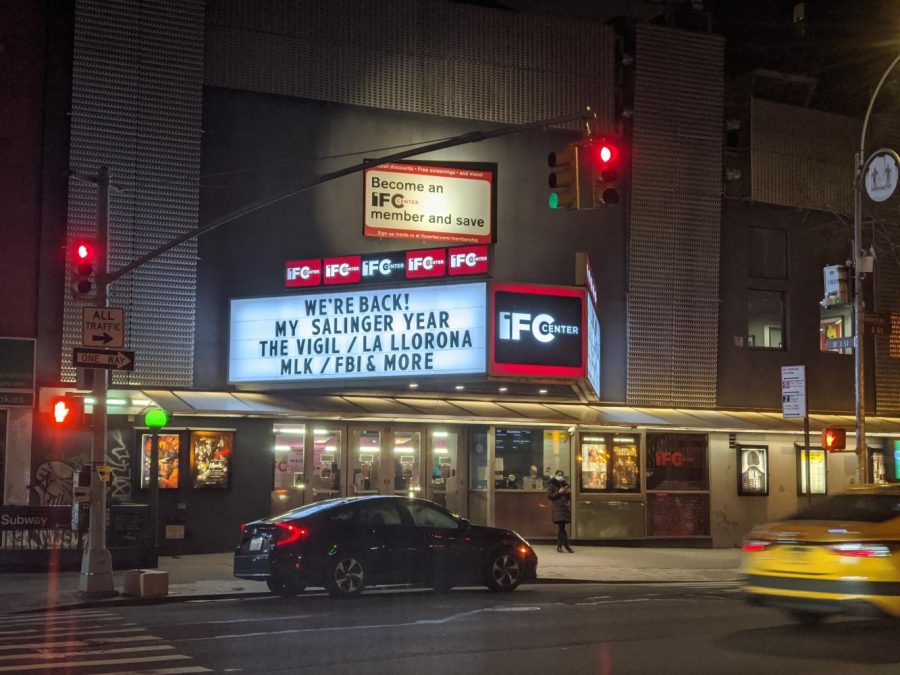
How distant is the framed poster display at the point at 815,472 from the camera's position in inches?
1186

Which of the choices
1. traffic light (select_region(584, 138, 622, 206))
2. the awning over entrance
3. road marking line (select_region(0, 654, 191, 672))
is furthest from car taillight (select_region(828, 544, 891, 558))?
the awning over entrance

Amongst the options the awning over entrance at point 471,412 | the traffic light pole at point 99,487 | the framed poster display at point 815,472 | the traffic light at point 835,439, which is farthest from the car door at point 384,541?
the framed poster display at point 815,472

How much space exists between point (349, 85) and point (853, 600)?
704 inches

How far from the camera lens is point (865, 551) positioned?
38.3 feet

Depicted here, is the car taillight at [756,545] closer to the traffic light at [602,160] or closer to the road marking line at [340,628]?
the road marking line at [340,628]

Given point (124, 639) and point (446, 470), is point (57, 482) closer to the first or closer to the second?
point (446, 470)

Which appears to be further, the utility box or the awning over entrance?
the awning over entrance

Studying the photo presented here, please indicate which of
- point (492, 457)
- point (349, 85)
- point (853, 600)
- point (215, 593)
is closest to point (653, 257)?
point (492, 457)

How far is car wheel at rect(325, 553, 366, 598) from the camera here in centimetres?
1669

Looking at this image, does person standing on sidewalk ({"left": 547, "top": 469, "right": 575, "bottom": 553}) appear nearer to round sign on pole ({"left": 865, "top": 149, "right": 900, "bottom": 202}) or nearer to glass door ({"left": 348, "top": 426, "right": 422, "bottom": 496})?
glass door ({"left": 348, "top": 426, "right": 422, "bottom": 496})

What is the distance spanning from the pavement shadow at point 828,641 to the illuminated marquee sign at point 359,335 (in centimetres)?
943

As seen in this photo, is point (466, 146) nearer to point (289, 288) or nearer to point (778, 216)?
point (289, 288)

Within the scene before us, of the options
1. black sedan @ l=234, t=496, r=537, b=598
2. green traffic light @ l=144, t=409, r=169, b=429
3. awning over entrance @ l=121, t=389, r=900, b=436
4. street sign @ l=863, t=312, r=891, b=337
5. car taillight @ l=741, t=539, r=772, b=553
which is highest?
street sign @ l=863, t=312, r=891, b=337

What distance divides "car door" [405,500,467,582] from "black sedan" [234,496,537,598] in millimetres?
15
